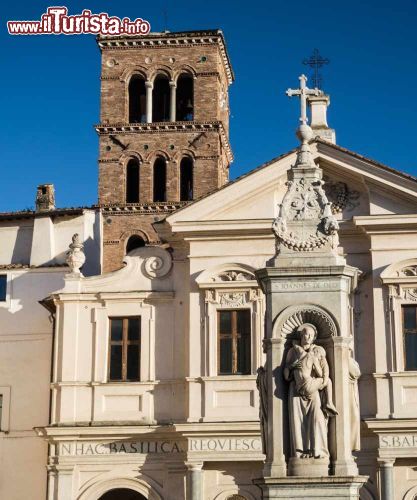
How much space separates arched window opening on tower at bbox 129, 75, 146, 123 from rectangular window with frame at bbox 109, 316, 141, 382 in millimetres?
19175

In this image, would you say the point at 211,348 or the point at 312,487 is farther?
the point at 211,348

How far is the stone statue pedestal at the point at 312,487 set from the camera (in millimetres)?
15133

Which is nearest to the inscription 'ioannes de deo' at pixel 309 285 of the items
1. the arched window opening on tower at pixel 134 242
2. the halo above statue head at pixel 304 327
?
the halo above statue head at pixel 304 327

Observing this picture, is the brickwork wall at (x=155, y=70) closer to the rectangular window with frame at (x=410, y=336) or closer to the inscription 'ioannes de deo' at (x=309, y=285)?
the rectangular window with frame at (x=410, y=336)

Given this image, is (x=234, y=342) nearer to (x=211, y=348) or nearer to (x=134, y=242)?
(x=211, y=348)

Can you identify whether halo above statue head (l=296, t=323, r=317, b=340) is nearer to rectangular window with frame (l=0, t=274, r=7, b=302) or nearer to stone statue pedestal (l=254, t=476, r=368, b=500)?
stone statue pedestal (l=254, t=476, r=368, b=500)

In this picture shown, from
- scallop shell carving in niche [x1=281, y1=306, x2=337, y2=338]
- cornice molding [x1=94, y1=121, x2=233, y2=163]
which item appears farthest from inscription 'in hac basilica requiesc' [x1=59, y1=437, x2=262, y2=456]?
cornice molding [x1=94, y1=121, x2=233, y2=163]

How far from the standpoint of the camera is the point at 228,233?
105 ft

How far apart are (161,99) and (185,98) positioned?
3.35ft

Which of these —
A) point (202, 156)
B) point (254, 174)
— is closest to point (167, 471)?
point (254, 174)

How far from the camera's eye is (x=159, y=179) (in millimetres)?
48781

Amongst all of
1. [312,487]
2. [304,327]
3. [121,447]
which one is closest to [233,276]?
[121,447]

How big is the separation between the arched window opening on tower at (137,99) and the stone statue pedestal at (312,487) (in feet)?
119

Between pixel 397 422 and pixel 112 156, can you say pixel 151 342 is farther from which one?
pixel 112 156
